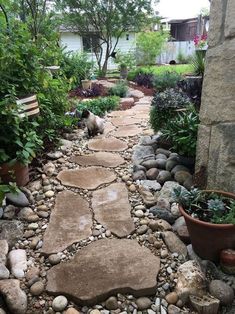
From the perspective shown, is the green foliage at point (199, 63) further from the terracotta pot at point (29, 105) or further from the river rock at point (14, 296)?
the river rock at point (14, 296)

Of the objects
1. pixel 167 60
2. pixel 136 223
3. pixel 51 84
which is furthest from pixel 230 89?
pixel 167 60

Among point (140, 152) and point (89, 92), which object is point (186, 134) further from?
point (89, 92)

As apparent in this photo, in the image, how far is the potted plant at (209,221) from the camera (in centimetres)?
149

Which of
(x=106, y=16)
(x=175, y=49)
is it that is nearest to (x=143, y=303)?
(x=106, y=16)

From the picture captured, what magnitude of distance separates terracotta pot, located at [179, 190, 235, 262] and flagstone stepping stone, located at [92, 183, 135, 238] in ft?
1.51

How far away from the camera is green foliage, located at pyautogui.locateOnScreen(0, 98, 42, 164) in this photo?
203cm

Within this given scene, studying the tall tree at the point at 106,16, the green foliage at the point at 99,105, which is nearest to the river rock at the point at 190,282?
the green foliage at the point at 99,105

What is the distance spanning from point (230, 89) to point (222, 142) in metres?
0.35

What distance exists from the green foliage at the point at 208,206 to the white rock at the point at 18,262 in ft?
3.26

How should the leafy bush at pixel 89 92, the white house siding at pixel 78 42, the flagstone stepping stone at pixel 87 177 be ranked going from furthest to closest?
the white house siding at pixel 78 42 → the leafy bush at pixel 89 92 → the flagstone stepping stone at pixel 87 177

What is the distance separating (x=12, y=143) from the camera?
85.3 inches

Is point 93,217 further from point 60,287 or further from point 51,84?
point 51,84

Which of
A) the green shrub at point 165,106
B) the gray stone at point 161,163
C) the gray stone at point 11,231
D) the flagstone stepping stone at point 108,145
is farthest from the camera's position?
the flagstone stepping stone at point 108,145

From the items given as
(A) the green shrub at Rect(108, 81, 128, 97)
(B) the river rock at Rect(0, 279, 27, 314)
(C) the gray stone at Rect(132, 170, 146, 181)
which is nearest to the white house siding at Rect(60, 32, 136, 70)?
(A) the green shrub at Rect(108, 81, 128, 97)
